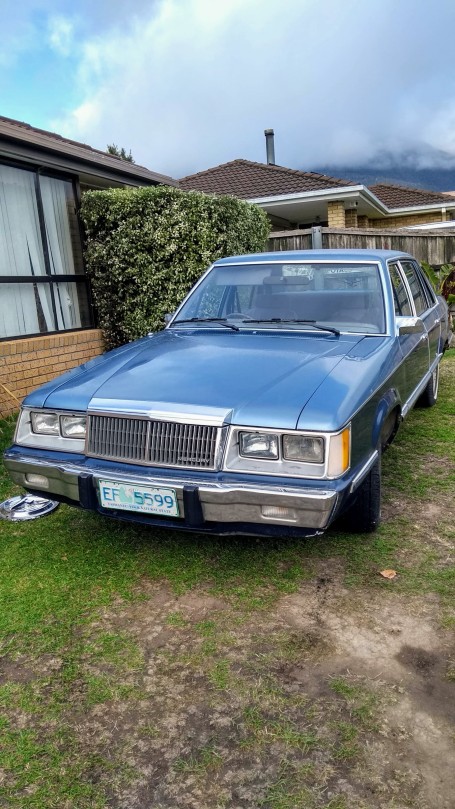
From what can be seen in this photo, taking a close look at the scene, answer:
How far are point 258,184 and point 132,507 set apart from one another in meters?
15.3

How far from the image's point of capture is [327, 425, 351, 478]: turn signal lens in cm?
254

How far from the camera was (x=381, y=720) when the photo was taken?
6.73ft

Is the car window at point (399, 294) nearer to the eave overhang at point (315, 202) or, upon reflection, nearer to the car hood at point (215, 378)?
the car hood at point (215, 378)

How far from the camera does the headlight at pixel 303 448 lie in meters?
2.55

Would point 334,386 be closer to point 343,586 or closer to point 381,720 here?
point 343,586

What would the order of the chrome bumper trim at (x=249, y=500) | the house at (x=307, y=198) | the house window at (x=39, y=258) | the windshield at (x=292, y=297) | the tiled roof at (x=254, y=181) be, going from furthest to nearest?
the tiled roof at (x=254, y=181)
the house at (x=307, y=198)
the house window at (x=39, y=258)
the windshield at (x=292, y=297)
the chrome bumper trim at (x=249, y=500)

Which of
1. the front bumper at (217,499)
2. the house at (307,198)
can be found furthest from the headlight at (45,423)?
the house at (307,198)

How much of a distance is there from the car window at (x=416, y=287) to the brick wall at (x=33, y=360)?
3.95 metres

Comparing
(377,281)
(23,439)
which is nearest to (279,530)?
(23,439)

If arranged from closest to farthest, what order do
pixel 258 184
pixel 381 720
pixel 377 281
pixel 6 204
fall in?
pixel 381 720 < pixel 377 281 < pixel 6 204 < pixel 258 184

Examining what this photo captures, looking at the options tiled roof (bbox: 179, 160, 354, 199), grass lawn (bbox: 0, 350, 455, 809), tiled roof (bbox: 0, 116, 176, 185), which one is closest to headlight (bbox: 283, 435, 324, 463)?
grass lawn (bbox: 0, 350, 455, 809)

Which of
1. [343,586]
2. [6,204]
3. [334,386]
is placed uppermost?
[6,204]

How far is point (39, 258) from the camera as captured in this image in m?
7.08

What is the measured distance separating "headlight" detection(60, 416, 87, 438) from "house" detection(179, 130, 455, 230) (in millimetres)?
12985
